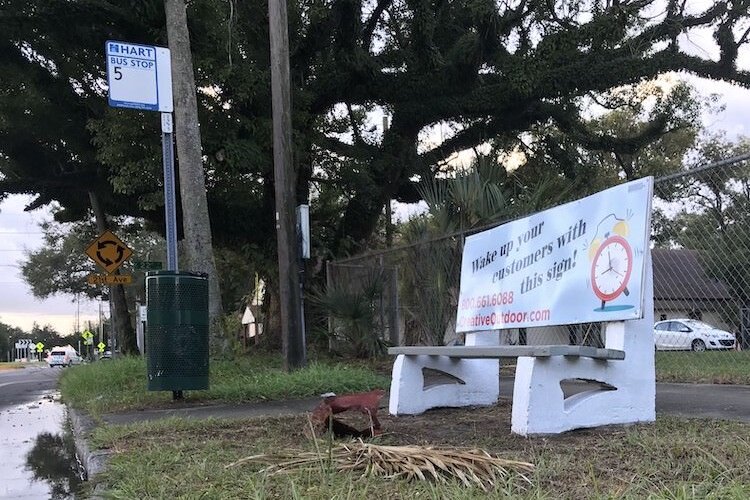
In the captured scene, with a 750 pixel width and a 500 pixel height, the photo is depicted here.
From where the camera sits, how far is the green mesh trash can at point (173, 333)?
718 centimetres

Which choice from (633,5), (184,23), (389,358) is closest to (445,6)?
(633,5)

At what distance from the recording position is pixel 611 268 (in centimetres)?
460

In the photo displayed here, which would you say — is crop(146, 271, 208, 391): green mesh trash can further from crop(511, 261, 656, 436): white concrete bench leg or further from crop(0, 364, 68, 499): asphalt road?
crop(511, 261, 656, 436): white concrete bench leg

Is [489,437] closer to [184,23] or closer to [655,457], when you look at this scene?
[655,457]

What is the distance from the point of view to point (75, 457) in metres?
5.97

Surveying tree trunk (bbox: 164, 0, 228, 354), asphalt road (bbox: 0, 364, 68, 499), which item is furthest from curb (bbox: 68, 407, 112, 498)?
tree trunk (bbox: 164, 0, 228, 354)

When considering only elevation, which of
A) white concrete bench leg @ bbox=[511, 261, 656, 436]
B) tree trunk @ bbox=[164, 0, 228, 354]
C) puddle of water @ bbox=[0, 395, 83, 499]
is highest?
tree trunk @ bbox=[164, 0, 228, 354]

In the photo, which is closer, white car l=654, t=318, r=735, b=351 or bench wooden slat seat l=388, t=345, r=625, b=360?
bench wooden slat seat l=388, t=345, r=625, b=360

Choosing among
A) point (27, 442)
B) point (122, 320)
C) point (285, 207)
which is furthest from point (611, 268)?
point (122, 320)

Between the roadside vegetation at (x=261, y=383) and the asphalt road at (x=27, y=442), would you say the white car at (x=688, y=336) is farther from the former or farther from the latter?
the asphalt road at (x=27, y=442)

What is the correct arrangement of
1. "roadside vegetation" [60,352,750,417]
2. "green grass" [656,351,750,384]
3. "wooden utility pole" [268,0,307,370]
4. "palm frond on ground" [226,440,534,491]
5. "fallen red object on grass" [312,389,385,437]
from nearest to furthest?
1. "palm frond on ground" [226,440,534,491]
2. "fallen red object on grass" [312,389,385,437]
3. "green grass" [656,351,750,384]
4. "roadside vegetation" [60,352,750,417]
5. "wooden utility pole" [268,0,307,370]

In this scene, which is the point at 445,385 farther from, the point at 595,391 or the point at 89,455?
the point at 89,455

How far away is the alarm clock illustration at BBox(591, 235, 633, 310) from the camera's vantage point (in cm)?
447

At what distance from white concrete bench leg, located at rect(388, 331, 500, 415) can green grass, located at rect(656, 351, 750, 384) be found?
291 cm
